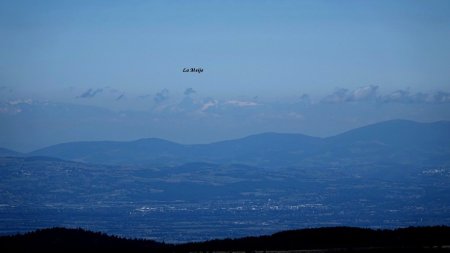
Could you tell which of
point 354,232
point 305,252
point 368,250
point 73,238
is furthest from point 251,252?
point 73,238

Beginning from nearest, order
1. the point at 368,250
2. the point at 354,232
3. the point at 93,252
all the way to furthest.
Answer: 1. the point at 368,250
2. the point at 93,252
3. the point at 354,232

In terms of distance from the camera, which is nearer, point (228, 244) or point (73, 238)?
point (228, 244)

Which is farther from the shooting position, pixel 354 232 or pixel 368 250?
pixel 354 232

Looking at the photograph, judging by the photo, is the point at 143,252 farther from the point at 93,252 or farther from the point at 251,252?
the point at 251,252

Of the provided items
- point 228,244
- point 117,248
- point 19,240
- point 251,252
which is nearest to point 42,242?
point 19,240

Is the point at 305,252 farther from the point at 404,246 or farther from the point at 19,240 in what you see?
the point at 19,240

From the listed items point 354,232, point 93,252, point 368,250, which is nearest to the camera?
point 368,250
